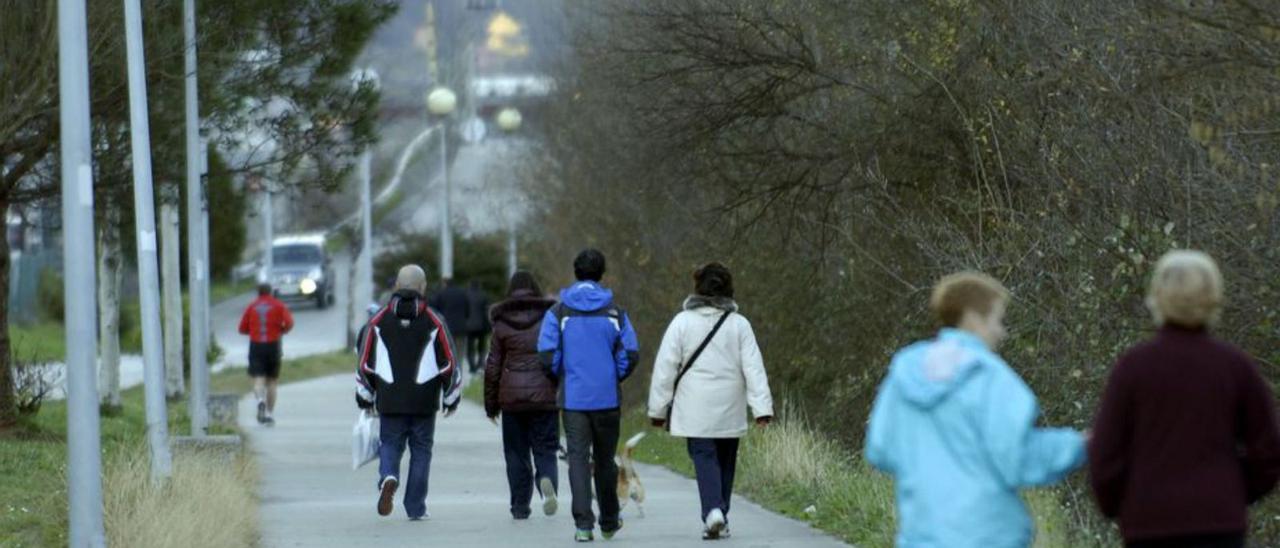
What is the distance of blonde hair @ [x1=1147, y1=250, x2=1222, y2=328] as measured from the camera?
625cm

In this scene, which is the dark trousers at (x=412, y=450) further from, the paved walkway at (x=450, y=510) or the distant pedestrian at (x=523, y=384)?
the distant pedestrian at (x=523, y=384)

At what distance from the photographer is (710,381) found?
1246cm

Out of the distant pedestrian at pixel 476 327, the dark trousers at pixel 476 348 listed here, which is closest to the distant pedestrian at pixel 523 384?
the distant pedestrian at pixel 476 327

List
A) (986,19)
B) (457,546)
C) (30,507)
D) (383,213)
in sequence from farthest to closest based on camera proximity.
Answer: (383,213) < (986,19) < (30,507) < (457,546)

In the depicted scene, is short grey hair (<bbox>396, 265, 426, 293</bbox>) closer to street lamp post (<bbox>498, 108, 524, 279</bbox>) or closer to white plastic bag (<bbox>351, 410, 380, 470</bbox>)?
white plastic bag (<bbox>351, 410, 380, 470</bbox>)

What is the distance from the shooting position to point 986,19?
17406 mm

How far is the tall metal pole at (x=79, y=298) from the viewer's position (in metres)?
9.73

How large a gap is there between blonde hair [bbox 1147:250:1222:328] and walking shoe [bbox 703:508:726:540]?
641 centimetres

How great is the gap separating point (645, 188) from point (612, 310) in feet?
33.5

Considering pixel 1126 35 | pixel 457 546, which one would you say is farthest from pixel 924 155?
pixel 457 546

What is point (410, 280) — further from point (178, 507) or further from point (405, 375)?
point (178, 507)

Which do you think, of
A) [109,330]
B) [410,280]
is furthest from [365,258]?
[410,280]

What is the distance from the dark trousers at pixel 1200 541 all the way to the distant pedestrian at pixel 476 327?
29795 mm

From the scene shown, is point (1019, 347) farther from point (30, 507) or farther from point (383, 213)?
point (383, 213)
